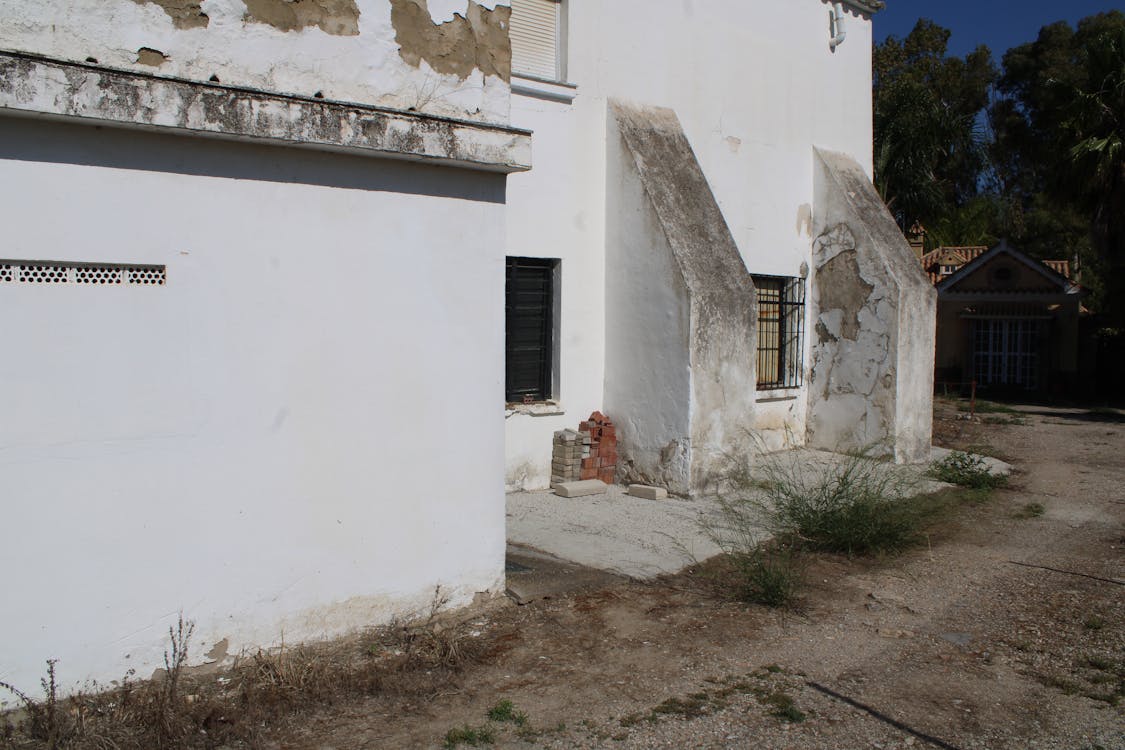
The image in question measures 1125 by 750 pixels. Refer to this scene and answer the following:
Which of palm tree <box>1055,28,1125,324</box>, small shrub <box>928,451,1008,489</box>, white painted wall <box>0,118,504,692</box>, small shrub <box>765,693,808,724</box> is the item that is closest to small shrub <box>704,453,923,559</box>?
small shrub <box>765,693,808,724</box>

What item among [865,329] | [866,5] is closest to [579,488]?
[865,329]

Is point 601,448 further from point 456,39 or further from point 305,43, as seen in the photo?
point 305,43

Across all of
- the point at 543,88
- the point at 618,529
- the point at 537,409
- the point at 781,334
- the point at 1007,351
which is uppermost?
the point at 543,88

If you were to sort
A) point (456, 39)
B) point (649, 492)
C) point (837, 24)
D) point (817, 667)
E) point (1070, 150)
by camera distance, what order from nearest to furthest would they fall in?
point (817, 667) → point (456, 39) → point (649, 492) → point (837, 24) → point (1070, 150)

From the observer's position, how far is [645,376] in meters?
8.84

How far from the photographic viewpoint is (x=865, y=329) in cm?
1095

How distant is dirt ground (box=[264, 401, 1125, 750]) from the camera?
13.2 feet

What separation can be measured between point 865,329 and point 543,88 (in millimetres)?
4879

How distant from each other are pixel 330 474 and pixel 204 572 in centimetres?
75

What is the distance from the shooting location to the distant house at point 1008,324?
72.2 feet

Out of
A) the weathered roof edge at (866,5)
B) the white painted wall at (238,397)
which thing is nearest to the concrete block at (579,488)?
the white painted wall at (238,397)

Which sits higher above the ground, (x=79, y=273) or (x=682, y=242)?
(x=682, y=242)

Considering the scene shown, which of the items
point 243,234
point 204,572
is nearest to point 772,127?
point 243,234

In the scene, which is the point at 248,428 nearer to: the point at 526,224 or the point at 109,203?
the point at 109,203
